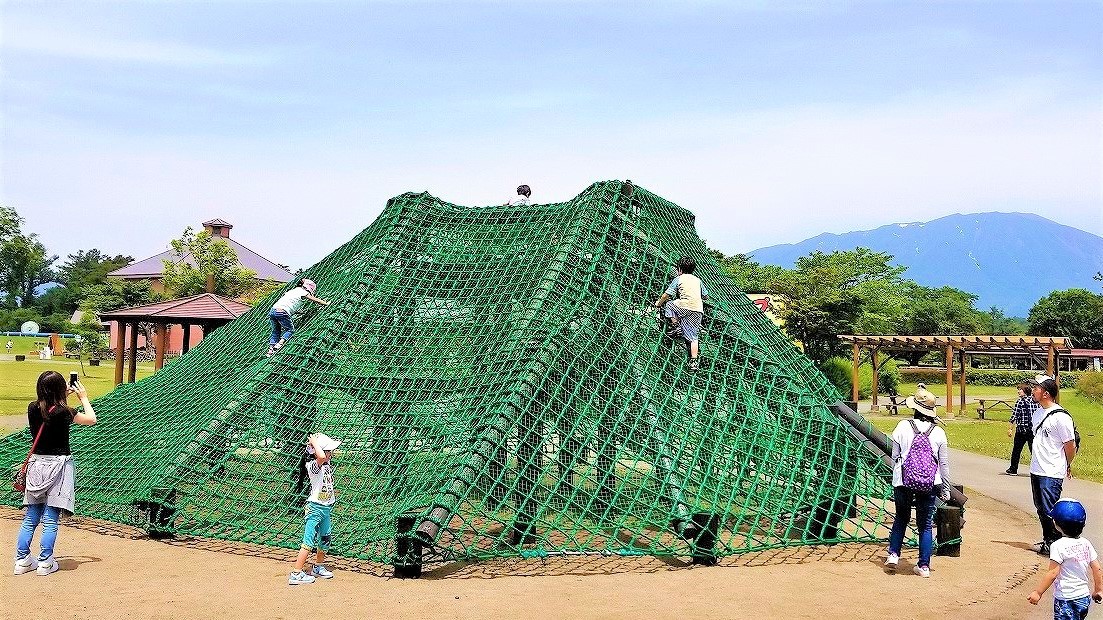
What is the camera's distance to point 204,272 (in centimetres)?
3997

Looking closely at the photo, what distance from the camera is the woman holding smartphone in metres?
5.67

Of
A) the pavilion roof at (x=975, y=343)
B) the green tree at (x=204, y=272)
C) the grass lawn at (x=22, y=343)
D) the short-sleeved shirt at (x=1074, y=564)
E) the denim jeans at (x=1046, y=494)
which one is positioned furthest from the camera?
the grass lawn at (x=22, y=343)

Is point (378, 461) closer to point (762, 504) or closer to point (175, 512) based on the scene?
point (175, 512)

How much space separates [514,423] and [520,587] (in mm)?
1459

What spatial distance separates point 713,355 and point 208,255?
120 ft

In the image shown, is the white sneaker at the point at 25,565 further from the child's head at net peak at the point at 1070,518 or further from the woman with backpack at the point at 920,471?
the child's head at net peak at the point at 1070,518

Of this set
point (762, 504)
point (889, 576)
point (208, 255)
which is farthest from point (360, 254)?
point (208, 255)

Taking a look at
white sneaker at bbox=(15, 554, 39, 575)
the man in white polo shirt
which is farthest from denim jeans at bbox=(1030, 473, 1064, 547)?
white sneaker at bbox=(15, 554, 39, 575)

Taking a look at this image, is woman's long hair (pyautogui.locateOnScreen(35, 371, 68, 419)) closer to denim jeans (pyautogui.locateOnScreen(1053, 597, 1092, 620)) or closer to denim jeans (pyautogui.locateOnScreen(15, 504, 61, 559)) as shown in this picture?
denim jeans (pyautogui.locateOnScreen(15, 504, 61, 559))

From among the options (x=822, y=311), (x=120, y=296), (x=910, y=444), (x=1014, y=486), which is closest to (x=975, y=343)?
(x=822, y=311)

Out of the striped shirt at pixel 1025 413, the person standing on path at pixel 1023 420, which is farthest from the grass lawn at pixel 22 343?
the striped shirt at pixel 1025 413

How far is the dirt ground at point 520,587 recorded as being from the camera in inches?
208

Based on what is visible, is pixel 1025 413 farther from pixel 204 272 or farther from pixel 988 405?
pixel 204 272

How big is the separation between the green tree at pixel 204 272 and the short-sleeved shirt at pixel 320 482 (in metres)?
35.4
